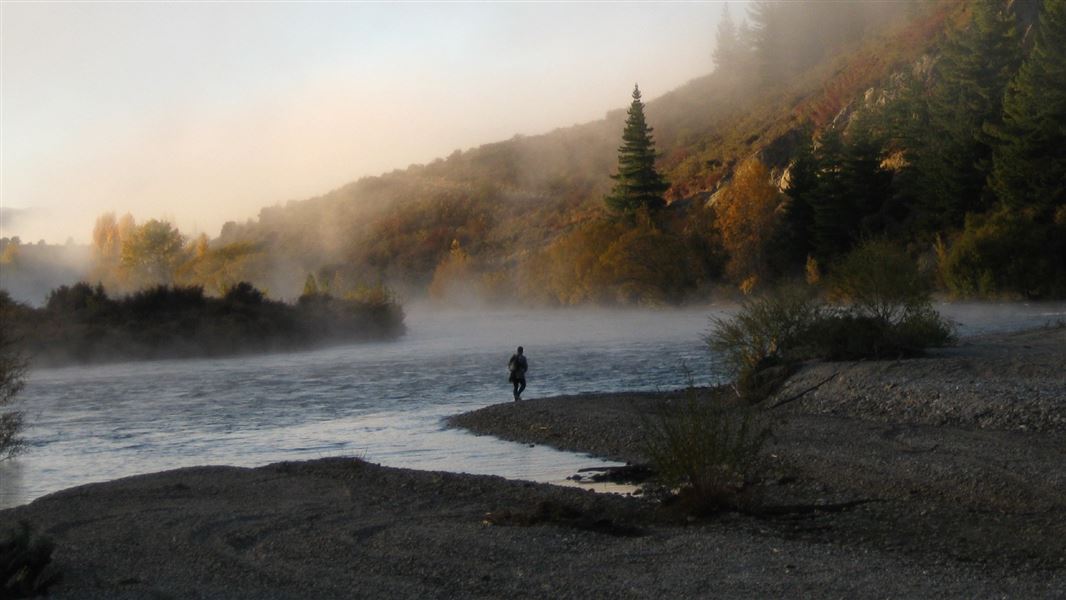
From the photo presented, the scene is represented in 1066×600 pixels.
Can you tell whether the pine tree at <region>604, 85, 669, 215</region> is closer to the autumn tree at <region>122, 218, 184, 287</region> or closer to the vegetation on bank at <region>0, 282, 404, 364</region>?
the vegetation on bank at <region>0, 282, 404, 364</region>

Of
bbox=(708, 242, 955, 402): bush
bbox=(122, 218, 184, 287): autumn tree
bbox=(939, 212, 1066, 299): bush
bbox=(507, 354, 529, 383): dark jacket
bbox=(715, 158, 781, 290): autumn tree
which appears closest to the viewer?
bbox=(708, 242, 955, 402): bush

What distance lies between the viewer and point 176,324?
60.0 m

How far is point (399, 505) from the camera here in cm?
1502

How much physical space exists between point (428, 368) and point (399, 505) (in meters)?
28.2

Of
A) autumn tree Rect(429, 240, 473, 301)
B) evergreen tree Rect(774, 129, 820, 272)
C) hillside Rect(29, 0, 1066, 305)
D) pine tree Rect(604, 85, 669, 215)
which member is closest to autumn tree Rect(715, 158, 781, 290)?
hillside Rect(29, 0, 1066, 305)

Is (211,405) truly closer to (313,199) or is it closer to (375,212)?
(375,212)

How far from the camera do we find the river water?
20.5m

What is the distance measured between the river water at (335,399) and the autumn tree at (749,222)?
713 inches

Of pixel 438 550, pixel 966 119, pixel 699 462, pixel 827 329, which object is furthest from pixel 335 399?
pixel 966 119

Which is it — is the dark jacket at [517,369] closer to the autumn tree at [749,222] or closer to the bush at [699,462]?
the bush at [699,462]

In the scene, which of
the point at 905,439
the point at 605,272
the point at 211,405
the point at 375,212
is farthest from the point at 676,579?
the point at 375,212

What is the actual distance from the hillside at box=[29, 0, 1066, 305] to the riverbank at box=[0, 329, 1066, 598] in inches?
1647

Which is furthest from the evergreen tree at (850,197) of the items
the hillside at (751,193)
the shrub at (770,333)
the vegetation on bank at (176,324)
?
the shrub at (770,333)

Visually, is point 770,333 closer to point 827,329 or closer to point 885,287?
point 827,329
